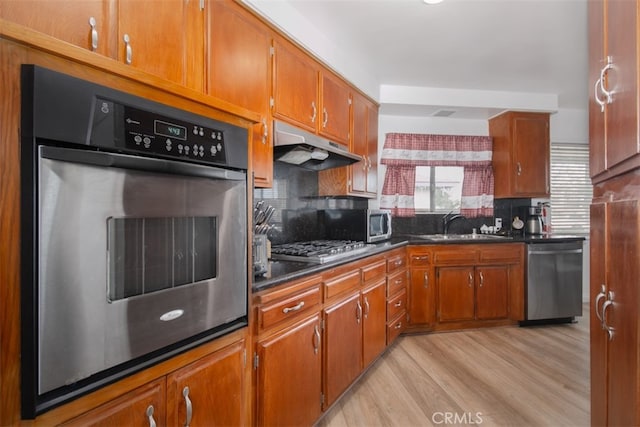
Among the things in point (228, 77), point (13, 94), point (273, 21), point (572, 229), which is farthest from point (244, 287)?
point (572, 229)

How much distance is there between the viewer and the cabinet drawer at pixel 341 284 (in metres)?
1.89

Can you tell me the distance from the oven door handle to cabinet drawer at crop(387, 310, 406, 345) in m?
2.21

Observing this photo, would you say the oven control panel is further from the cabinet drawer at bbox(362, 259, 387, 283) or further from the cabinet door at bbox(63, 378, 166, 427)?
Answer: the cabinet drawer at bbox(362, 259, 387, 283)

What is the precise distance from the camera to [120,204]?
0.83 m

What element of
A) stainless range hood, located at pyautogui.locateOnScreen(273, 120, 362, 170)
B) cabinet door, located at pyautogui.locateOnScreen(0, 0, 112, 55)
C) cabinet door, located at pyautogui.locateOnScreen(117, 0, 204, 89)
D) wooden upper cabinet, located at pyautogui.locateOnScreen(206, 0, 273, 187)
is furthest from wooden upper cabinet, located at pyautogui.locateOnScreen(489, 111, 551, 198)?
cabinet door, located at pyautogui.locateOnScreen(0, 0, 112, 55)

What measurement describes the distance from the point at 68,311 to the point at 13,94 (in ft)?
1.52

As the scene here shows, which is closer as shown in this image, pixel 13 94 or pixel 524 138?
pixel 13 94

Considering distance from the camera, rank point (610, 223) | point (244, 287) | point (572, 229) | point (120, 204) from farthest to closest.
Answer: point (572, 229) < point (244, 287) < point (610, 223) < point (120, 204)

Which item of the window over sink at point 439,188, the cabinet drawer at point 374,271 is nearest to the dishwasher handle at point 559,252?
the window over sink at point 439,188

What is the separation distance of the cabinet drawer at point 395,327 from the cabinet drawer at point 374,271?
494 millimetres

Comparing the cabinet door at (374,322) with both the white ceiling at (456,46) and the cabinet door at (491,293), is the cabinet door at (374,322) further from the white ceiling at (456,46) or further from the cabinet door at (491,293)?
the white ceiling at (456,46)

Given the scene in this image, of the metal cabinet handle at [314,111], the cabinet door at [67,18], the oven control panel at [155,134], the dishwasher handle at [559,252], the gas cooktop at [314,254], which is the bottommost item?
the dishwasher handle at [559,252]

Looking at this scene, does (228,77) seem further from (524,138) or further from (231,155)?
(524,138)

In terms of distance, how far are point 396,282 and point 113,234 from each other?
8.39ft
